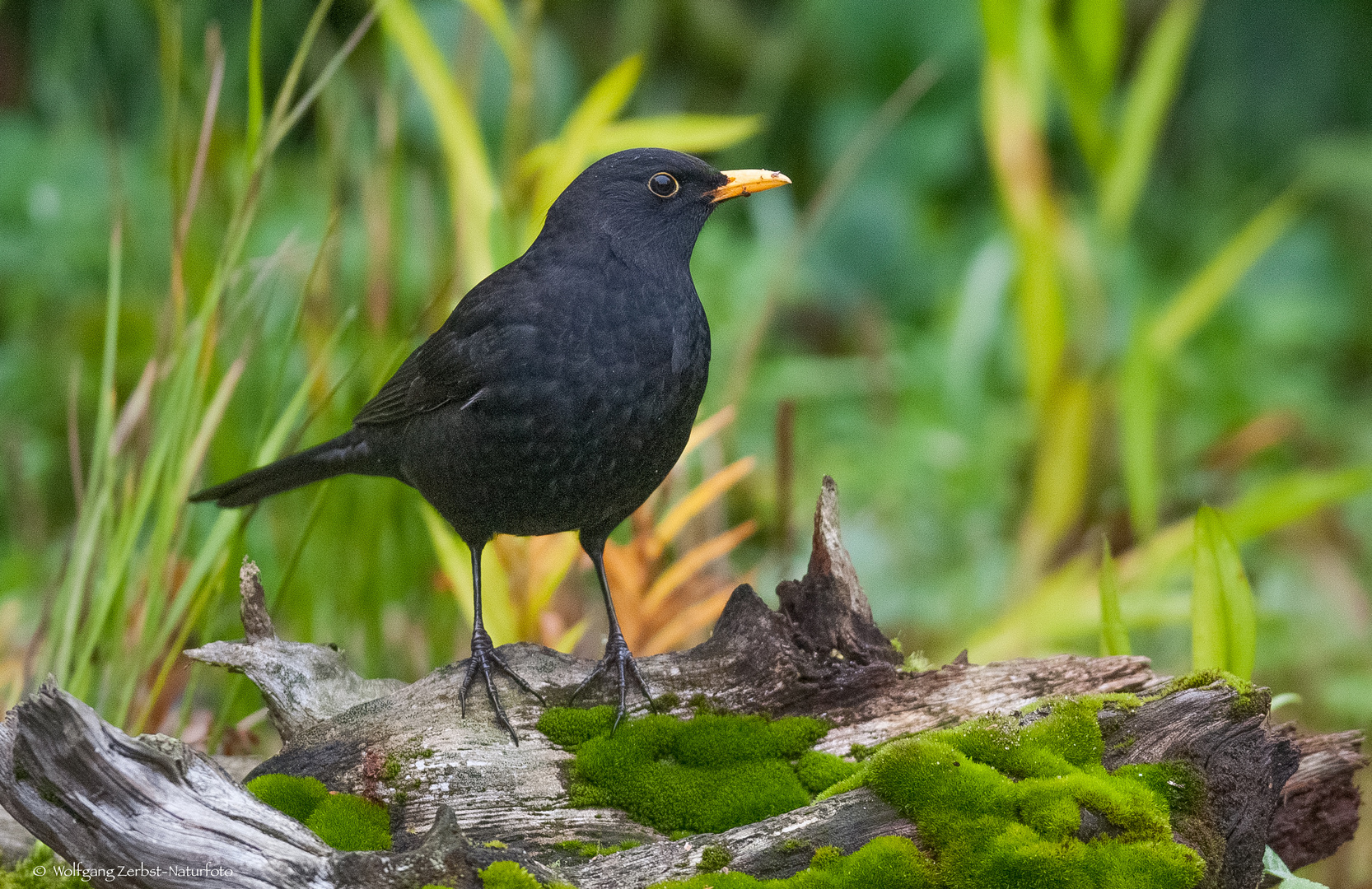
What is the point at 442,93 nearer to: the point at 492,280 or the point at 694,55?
the point at 492,280

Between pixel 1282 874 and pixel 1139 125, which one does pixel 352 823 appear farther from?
pixel 1139 125

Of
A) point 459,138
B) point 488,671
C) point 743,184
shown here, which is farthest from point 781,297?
point 488,671

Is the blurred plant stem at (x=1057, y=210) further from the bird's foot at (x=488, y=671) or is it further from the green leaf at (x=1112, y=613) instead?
the bird's foot at (x=488, y=671)

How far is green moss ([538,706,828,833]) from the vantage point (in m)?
2.33

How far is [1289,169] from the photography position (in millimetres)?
6652

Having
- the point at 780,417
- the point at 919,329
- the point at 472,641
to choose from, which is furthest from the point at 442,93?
the point at 919,329

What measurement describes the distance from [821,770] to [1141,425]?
86.8 inches

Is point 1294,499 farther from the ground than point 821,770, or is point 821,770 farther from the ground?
point 1294,499

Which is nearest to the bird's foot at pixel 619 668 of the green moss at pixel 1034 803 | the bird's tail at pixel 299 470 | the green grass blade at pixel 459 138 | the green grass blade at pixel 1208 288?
the green moss at pixel 1034 803

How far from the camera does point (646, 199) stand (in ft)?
8.89

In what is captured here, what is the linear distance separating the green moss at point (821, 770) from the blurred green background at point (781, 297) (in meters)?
1.18

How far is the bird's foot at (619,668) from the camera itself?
8.64 ft

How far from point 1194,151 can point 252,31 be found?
238 inches

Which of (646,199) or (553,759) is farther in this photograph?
(646,199)
